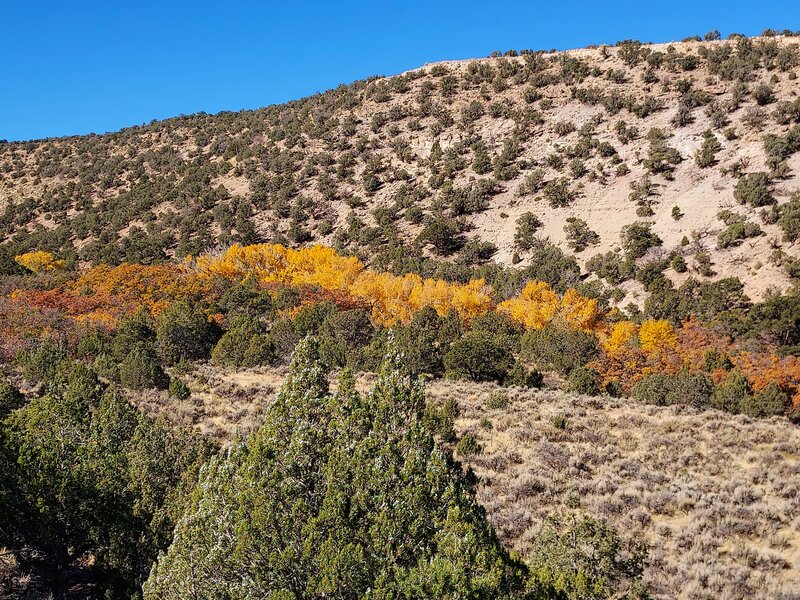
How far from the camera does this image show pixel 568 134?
2876 inches

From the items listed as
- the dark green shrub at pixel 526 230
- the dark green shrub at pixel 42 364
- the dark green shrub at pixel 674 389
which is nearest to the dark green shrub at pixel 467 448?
the dark green shrub at pixel 674 389

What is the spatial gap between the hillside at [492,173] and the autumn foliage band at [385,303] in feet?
24.3

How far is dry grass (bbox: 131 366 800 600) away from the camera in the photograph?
1386cm

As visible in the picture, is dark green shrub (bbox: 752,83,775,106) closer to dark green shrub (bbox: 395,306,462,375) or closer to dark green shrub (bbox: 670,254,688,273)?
dark green shrub (bbox: 670,254,688,273)

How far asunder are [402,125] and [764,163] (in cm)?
4970

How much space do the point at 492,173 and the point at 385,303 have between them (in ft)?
107

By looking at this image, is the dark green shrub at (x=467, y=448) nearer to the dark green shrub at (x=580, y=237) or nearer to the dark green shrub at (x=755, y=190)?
the dark green shrub at (x=580, y=237)

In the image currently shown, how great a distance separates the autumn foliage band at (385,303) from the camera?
34281mm

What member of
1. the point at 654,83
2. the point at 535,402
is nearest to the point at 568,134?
the point at 654,83

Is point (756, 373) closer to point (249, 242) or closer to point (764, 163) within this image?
point (764, 163)

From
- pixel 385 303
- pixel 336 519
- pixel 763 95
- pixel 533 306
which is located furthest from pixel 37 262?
pixel 763 95

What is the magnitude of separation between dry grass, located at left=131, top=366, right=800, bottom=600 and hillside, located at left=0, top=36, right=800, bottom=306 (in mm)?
24692

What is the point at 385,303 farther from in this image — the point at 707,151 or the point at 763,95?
the point at 763,95

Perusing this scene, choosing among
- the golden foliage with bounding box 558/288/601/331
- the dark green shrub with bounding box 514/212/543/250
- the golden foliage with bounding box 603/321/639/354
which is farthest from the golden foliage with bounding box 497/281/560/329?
the dark green shrub with bounding box 514/212/543/250
